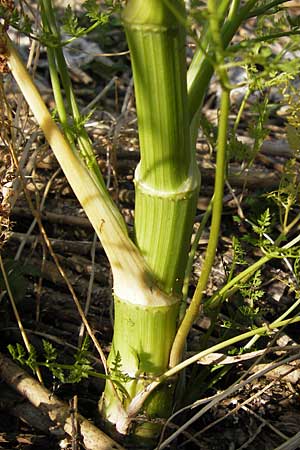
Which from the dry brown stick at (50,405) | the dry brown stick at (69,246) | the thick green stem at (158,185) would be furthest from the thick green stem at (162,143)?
the dry brown stick at (69,246)

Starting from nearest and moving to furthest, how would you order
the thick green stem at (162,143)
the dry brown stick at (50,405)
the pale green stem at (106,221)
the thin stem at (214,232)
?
the thin stem at (214,232), the thick green stem at (162,143), the pale green stem at (106,221), the dry brown stick at (50,405)

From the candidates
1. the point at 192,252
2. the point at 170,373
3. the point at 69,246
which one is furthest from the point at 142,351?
the point at 69,246

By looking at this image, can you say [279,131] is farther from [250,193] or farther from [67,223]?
[67,223]

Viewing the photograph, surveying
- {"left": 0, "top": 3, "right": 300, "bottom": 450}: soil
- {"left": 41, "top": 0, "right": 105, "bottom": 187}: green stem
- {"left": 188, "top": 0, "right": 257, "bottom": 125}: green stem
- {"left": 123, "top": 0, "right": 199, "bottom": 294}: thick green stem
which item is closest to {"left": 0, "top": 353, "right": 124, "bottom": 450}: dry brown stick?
{"left": 0, "top": 3, "right": 300, "bottom": 450}: soil

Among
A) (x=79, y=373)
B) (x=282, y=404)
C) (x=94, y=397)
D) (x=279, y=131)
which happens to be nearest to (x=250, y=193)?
(x=279, y=131)

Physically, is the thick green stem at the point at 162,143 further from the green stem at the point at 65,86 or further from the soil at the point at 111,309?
the soil at the point at 111,309

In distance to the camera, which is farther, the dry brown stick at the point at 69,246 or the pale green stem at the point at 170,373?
the dry brown stick at the point at 69,246
